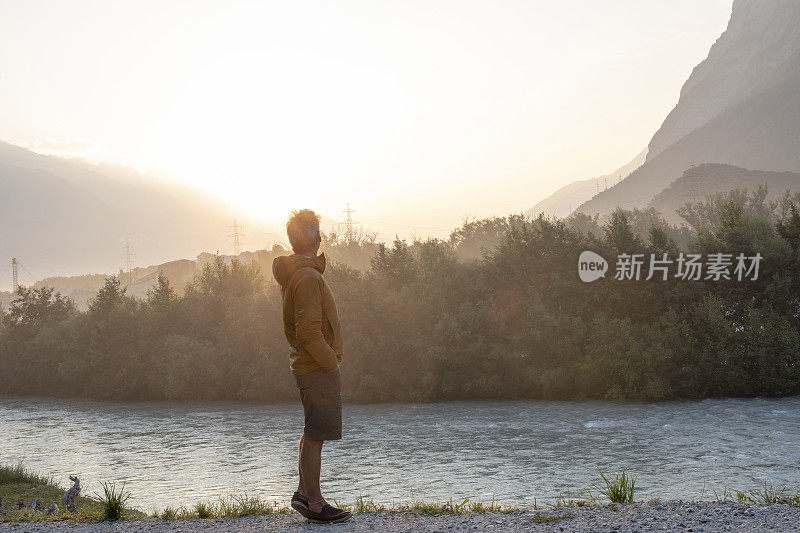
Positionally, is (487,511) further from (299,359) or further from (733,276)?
(733,276)

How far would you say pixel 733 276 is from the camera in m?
37.9

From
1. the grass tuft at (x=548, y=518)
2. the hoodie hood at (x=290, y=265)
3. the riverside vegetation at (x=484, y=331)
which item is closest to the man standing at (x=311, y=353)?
the hoodie hood at (x=290, y=265)

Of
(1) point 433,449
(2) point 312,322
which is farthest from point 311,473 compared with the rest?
(1) point 433,449

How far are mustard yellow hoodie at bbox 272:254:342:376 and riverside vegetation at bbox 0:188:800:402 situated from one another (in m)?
30.4

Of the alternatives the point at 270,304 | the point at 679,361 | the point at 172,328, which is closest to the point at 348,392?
the point at 270,304

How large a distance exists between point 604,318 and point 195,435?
22.4m

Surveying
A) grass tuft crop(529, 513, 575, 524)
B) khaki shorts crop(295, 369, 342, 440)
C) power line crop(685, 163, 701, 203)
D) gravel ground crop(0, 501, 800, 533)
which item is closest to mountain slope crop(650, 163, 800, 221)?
power line crop(685, 163, 701, 203)

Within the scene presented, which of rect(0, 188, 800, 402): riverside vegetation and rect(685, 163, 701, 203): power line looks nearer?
rect(0, 188, 800, 402): riverside vegetation

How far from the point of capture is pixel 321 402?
755cm

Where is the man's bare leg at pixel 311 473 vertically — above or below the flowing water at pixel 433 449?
above

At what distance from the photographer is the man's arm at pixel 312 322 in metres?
7.34

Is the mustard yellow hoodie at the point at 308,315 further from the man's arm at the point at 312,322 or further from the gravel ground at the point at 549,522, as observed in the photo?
the gravel ground at the point at 549,522

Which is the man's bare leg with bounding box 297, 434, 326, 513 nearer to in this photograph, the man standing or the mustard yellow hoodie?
the man standing

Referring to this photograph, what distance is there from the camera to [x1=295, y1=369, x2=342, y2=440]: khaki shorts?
24.7 ft
